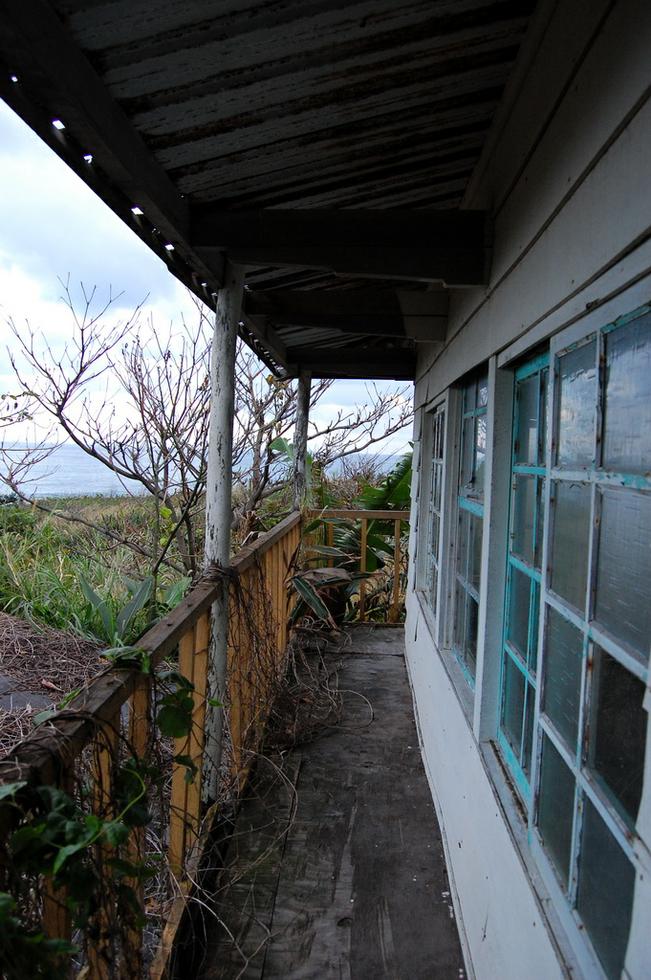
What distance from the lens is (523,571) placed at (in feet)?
5.94

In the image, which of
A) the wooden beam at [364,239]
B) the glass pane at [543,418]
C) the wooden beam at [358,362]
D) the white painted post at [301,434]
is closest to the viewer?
the glass pane at [543,418]

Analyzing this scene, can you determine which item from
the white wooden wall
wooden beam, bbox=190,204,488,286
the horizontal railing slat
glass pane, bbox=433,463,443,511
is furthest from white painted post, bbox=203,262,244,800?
the horizontal railing slat

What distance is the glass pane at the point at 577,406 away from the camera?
123cm

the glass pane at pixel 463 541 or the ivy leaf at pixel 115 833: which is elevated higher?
the glass pane at pixel 463 541

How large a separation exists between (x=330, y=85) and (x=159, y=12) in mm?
559

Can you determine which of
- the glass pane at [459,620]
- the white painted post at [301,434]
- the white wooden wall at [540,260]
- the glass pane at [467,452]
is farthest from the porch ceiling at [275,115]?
the white painted post at [301,434]

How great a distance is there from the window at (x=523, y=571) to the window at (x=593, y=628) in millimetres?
14

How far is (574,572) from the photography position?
51.2 inches

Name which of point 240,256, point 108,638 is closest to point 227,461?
point 240,256

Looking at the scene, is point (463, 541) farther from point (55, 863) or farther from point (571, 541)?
point (55, 863)

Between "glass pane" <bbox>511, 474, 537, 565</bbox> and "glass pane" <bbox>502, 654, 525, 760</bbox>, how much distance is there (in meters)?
0.37

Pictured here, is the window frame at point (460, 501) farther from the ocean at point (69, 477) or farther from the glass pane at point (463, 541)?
the ocean at point (69, 477)

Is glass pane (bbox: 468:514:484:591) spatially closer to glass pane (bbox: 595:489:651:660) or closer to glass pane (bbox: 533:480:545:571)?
glass pane (bbox: 533:480:545:571)

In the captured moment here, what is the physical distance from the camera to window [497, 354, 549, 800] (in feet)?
5.49
